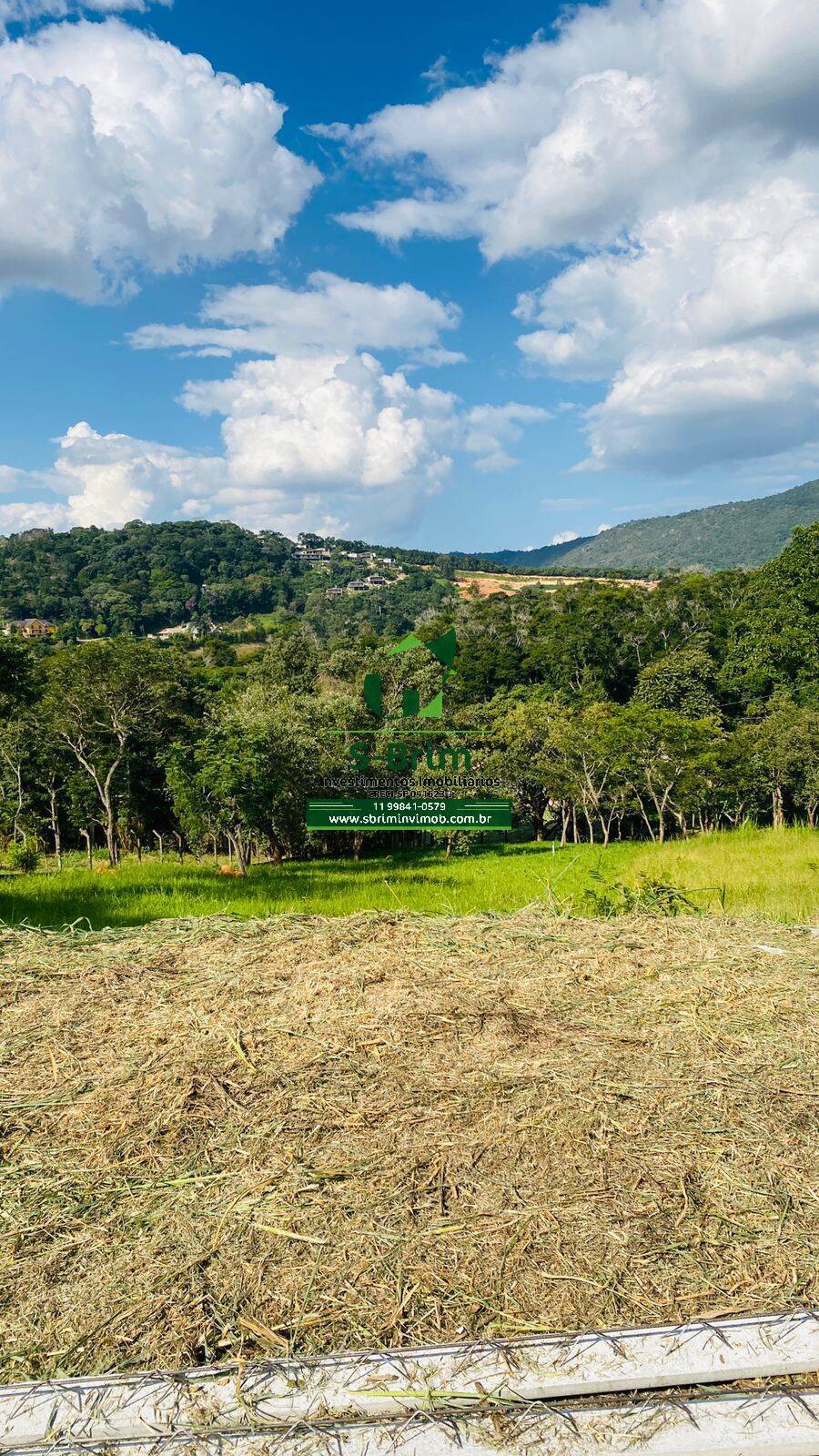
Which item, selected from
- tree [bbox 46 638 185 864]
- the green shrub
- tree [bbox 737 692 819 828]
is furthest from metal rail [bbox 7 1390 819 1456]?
tree [bbox 737 692 819 828]

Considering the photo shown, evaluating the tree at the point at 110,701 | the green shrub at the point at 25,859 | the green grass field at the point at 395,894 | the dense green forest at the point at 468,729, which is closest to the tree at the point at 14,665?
the dense green forest at the point at 468,729

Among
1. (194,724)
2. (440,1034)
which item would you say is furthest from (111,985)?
(194,724)

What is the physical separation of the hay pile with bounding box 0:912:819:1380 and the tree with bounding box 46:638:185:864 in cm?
2399

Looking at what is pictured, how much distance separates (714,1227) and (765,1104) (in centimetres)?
88

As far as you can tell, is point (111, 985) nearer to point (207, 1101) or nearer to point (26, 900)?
point (207, 1101)

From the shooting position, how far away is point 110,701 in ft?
93.0

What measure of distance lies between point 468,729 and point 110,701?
17.6 m

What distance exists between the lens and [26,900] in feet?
27.9

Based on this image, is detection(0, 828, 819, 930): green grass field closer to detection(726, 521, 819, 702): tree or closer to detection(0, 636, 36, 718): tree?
detection(0, 636, 36, 718): tree

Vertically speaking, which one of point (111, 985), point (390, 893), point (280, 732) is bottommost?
point (390, 893)

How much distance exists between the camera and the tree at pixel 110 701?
27062 millimetres

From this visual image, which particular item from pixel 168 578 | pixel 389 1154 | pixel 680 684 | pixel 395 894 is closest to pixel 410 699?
pixel 680 684

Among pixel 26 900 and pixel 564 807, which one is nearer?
pixel 26 900

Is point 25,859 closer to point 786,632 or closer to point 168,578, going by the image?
point 786,632
